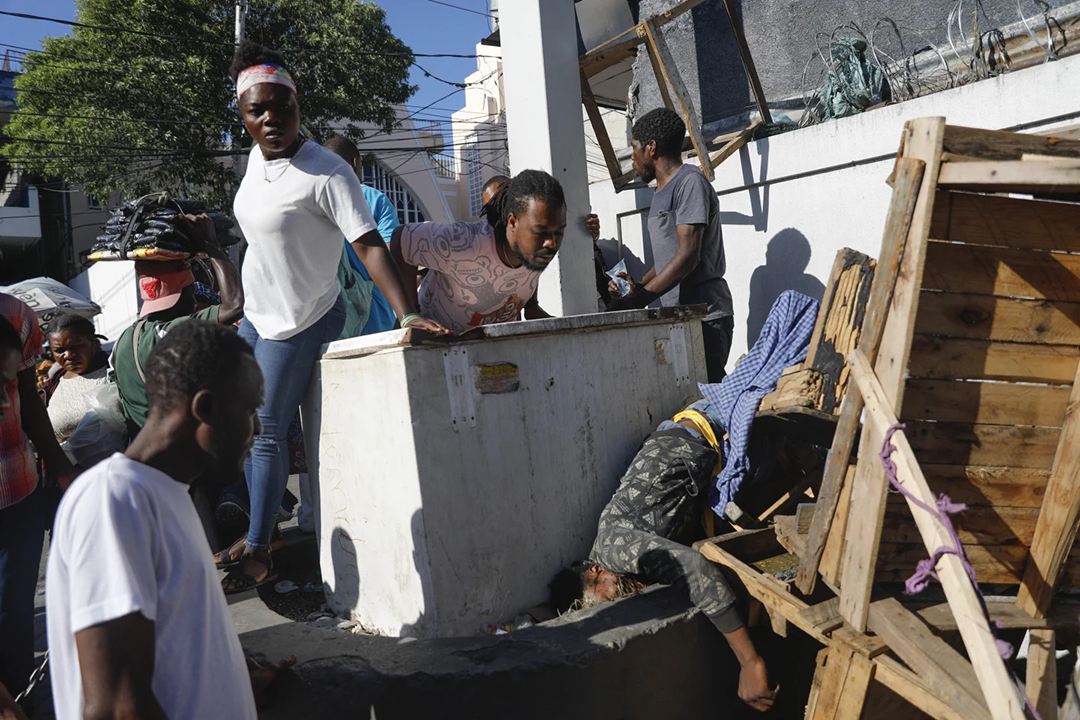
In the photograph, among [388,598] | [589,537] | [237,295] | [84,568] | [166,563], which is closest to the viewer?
[84,568]

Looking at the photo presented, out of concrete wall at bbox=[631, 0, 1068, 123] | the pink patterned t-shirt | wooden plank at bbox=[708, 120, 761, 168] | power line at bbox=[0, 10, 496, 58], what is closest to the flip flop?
the pink patterned t-shirt

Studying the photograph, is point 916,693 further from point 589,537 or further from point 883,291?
point 589,537

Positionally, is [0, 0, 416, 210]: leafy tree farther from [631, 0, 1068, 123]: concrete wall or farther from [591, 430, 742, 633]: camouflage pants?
[591, 430, 742, 633]: camouflage pants

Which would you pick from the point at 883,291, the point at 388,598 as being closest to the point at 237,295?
the point at 388,598

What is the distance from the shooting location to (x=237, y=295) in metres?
3.48

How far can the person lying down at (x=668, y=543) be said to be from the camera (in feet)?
9.05

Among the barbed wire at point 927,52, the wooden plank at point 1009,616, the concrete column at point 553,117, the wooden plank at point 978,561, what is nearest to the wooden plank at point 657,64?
the barbed wire at point 927,52

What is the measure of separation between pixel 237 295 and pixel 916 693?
2.91 m

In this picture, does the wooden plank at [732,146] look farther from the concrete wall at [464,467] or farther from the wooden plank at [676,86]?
the concrete wall at [464,467]

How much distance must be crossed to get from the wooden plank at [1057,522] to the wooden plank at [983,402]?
0.06m

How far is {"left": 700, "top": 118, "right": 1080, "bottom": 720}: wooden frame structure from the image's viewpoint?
1.98 m

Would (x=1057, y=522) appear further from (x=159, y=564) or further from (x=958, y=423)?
(x=159, y=564)

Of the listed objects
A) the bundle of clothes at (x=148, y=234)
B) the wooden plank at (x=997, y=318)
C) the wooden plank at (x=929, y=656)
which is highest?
the bundle of clothes at (x=148, y=234)

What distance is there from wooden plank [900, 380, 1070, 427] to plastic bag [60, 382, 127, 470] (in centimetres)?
341
